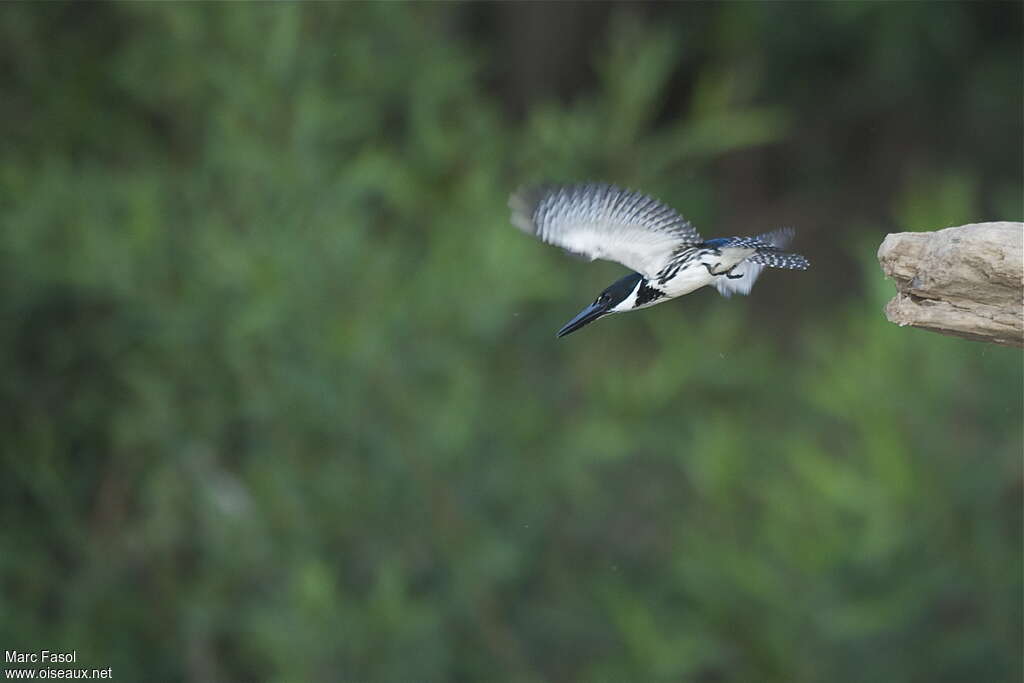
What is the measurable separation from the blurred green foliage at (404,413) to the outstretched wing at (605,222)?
2.29 m

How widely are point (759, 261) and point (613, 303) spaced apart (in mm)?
265

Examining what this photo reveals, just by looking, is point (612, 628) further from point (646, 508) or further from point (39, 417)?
point (39, 417)

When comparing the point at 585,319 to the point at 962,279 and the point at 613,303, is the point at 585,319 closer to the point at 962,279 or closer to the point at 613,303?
the point at 613,303

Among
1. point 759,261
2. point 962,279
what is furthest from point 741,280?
point 962,279

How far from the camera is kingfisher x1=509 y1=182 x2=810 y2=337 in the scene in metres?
2.37

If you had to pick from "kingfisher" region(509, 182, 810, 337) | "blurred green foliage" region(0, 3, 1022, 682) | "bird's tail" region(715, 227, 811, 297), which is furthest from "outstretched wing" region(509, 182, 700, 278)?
"blurred green foliage" region(0, 3, 1022, 682)

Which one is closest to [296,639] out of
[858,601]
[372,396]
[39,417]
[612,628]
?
[372,396]

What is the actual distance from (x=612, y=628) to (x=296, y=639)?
4.03 feet

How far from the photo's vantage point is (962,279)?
2107 mm

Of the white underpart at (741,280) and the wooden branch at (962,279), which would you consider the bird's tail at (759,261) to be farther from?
the wooden branch at (962,279)

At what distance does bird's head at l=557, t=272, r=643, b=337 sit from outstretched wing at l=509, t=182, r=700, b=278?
0.15 ft

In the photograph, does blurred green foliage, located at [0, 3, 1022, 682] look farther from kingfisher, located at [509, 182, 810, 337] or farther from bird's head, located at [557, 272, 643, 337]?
bird's head, located at [557, 272, 643, 337]

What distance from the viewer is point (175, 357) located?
5430 mm

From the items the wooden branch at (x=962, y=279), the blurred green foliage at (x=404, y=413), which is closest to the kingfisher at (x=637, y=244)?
the wooden branch at (x=962, y=279)
